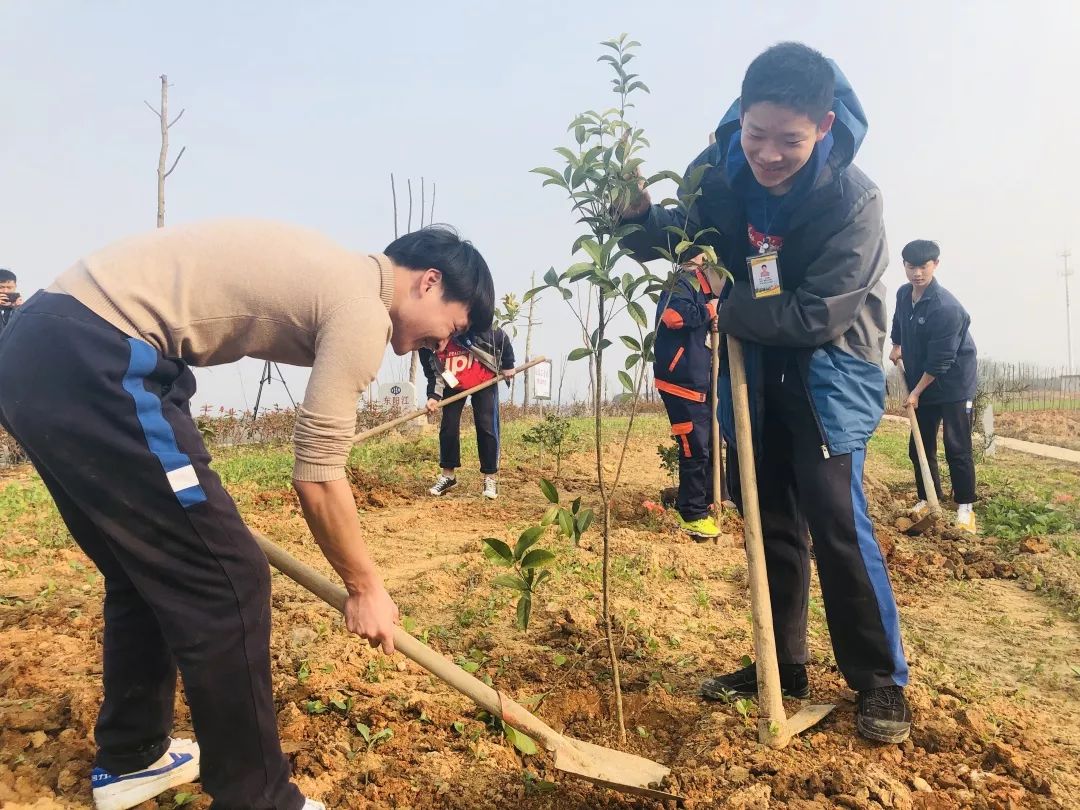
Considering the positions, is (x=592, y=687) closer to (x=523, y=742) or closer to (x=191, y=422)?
(x=523, y=742)

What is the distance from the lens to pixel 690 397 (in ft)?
15.8

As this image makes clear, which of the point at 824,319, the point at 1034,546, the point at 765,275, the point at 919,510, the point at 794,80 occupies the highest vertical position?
the point at 794,80

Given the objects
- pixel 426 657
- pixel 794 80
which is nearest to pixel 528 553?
pixel 426 657

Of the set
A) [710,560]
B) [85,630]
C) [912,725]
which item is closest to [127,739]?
[85,630]

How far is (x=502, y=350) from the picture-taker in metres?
6.38

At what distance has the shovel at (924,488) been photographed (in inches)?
204

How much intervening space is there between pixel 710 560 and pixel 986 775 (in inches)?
93.8

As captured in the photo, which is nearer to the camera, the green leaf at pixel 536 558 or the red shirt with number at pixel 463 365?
the green leaf at pixel 536 558

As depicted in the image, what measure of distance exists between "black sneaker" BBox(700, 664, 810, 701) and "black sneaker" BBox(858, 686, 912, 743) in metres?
0.29

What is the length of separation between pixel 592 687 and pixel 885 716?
3.08 ft

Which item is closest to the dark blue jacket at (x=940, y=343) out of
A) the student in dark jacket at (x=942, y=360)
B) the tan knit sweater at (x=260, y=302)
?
the student in dark jacket at (x=942, y=360)

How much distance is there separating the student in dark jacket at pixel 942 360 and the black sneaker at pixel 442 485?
3.81m

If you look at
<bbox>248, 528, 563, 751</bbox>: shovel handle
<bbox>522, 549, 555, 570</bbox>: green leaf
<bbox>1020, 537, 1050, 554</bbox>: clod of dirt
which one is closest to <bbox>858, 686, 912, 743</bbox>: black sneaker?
<bbox>248, 528, 563, 751</bbox>: shovel handle

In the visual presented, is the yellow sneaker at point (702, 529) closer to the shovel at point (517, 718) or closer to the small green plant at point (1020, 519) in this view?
the small green plant at point (1020, 519)
